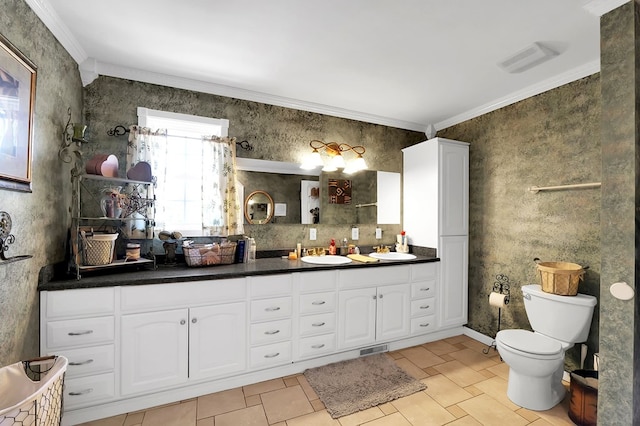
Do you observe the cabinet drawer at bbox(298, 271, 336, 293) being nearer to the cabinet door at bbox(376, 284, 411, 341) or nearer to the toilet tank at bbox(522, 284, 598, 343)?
the cabinet door at bbox(376, 284, 411, 341)

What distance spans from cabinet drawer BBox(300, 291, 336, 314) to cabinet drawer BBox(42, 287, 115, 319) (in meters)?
1.28

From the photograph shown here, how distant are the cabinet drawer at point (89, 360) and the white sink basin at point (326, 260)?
1.51m

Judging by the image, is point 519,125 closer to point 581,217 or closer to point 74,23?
point 581,217

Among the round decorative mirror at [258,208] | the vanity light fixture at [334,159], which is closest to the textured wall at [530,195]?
the vanity light fixture at [334,159]

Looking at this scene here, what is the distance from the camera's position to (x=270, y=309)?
2.13m

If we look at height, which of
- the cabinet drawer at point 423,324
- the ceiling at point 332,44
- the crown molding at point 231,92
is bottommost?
the cabinet drawer at point 423,324

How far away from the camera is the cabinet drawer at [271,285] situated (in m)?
2.09

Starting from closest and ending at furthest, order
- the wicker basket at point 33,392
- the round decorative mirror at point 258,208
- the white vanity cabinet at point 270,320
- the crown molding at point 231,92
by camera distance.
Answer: the wicker basket at point 33,392, the white vanity cabinet at point 270,320, the crown molding at point 231,92, the round decorative mirror at point 258,208

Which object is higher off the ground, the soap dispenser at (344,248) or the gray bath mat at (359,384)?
the soap dispenser at (344,248)

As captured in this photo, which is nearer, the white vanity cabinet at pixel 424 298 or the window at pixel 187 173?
the window at pixel 187 173

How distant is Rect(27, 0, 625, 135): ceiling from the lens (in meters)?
1.56

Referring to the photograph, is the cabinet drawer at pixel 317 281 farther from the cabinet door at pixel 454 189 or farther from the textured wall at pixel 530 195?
the textured wall at pixel 530 195

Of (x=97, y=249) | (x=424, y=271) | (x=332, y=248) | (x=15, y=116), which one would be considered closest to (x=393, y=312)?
(x=424, y=271)

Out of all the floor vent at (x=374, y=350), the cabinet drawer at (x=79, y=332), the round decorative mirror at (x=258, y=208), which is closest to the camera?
the cabinet drawer at (x=79, y=332)
